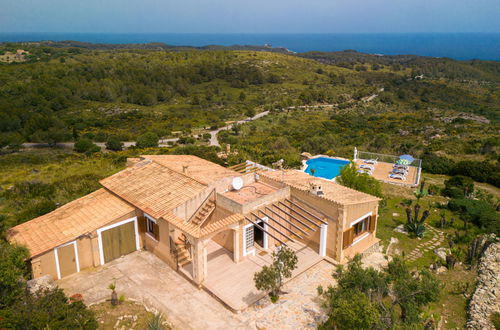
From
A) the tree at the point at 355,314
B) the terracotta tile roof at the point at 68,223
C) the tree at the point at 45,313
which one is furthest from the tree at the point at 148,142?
the tree at the point at 355,314

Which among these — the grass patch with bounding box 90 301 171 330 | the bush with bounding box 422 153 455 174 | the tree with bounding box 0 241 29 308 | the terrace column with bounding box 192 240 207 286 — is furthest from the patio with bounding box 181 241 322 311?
the bush with bounding box 422 153 455 174

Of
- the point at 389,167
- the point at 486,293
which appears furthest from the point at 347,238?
the point at 389,167

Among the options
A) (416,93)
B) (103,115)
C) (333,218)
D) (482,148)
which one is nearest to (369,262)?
(333,218)

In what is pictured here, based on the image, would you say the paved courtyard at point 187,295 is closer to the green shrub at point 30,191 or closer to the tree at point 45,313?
the tree at point 45,313

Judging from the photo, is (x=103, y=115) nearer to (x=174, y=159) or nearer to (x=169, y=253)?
(x=174, y=159)

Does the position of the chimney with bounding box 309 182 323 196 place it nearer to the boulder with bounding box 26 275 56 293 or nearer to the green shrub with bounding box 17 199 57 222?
the boulder with bounding box 26 275 56 293
